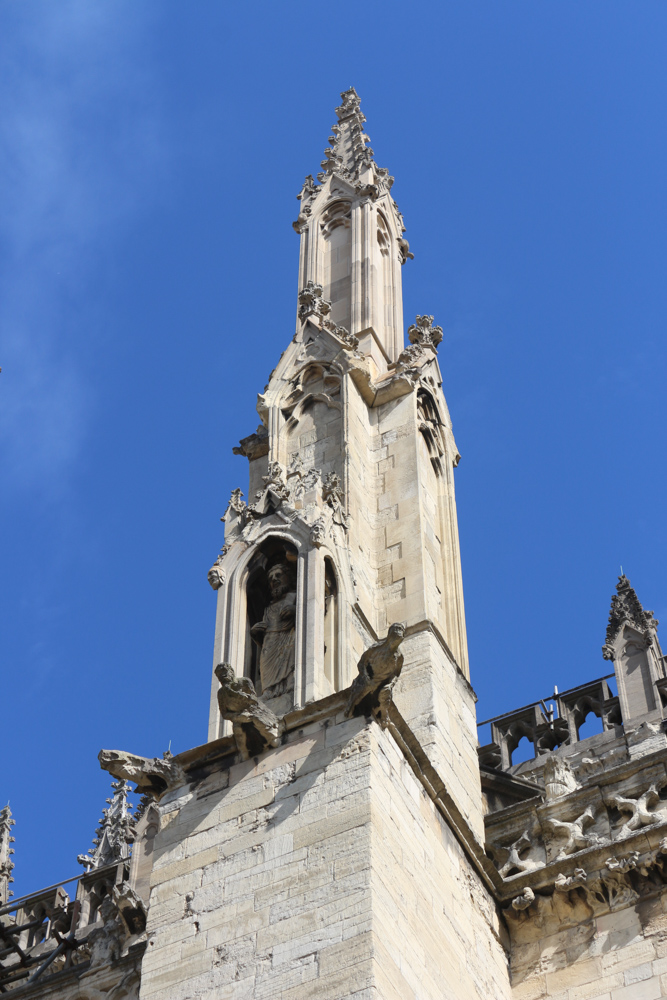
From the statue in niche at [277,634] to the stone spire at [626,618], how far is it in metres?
3.88

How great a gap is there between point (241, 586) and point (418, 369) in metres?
3.97

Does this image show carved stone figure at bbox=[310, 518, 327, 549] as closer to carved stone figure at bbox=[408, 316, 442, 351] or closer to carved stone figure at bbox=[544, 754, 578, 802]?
carved stone figure at bbox=[544, 754, 578, 802]

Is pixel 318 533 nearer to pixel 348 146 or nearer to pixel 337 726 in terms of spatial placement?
pixel 337 726

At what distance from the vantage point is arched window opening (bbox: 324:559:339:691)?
47.3ft

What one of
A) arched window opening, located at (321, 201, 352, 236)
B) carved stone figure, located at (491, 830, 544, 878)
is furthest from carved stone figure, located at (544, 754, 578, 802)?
arched window opening, located at (321, 201, 352, 236)

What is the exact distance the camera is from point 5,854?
20.5 m

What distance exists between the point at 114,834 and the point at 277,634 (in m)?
6.46

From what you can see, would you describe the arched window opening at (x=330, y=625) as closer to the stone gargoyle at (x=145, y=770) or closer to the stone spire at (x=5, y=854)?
the stone gargoyle at (x=145, y=770)

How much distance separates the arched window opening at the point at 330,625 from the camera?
14.4 metres

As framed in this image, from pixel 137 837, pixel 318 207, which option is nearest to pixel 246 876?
pixel 137 837

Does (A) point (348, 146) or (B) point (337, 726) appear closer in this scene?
(B) point (337, 726)

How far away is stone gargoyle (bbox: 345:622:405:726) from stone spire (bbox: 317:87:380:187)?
9990mm

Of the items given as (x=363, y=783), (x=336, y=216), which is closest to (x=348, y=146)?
(x=336, y=216)

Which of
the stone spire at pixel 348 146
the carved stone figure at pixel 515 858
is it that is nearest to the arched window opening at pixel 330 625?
the carved stone figure at pixel 515 858
